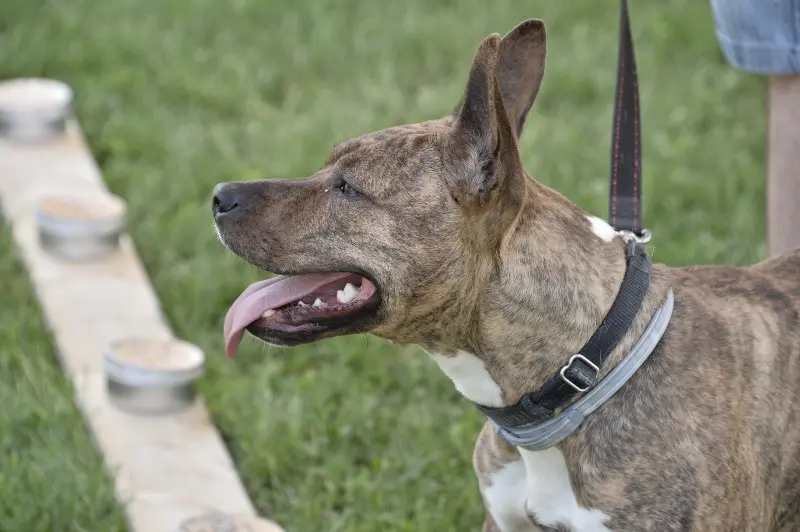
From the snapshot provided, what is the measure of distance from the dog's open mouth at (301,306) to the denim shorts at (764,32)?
4.95 ft

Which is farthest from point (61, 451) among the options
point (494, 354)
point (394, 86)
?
point (394, 86)

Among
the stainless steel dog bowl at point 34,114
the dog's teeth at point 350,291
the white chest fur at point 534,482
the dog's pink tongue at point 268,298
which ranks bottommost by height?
the stainless steel dog bowl at point 34,114

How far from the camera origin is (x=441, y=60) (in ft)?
22.3

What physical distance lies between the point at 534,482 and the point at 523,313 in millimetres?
449

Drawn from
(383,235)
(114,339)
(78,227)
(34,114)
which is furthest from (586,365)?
(34,114)

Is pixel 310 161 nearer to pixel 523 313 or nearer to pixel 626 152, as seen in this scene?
pixel 626 152

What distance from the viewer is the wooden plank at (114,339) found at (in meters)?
3.70

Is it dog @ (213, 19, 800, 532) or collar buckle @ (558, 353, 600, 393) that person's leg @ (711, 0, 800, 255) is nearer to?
dog @ (213, 19, 800, 532)

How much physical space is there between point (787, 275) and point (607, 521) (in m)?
0.83

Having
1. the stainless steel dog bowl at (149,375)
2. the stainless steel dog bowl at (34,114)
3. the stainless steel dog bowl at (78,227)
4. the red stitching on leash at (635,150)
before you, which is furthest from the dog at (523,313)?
the stainless steel dog bowl at (34,114)

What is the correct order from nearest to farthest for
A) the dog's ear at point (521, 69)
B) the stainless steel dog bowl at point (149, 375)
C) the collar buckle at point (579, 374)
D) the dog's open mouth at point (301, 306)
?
the collar buckle at point (579, 374)
the dog's open mouth at point (301, 306)
the dog's ear at point (521, 69)
the stainless steel dog bowl at point (149, 375)

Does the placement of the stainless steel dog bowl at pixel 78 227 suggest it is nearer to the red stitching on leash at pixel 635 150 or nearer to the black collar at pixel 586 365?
the red stitching on leash at pixel 635 150

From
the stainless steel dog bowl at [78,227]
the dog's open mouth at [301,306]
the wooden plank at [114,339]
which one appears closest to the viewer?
the dog's open mouth at [301,306]

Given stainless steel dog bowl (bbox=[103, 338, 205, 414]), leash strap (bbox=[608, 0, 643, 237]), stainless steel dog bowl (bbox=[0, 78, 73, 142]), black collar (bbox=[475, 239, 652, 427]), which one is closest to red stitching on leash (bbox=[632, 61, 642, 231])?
leash strap (bbox=[608, 0, 643, 237])
